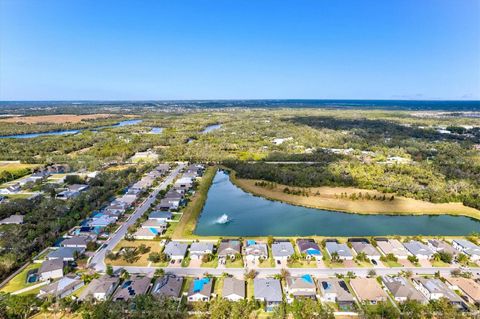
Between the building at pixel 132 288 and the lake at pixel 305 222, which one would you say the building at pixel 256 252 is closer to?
the lake at pixel 305 222

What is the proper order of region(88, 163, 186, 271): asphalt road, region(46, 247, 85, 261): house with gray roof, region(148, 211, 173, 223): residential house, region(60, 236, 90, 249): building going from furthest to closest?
region(148, 211, 173, 223): residential house
region(60, 236, 90, 249): building
region(46, 247, 85, 261): house with gray roof
region(88, 163, 186, 271): asphalt road

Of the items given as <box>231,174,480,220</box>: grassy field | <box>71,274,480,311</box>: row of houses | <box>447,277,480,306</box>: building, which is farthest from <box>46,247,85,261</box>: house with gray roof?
<box>447,277,480,306</box>: building

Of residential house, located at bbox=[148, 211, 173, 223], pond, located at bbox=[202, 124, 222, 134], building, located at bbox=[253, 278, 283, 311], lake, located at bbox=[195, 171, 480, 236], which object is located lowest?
lake, located at bbox=[195, 171, 480, 236]

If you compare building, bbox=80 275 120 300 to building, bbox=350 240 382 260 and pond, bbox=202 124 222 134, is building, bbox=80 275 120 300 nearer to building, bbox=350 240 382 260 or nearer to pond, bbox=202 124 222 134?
building, bbox=350 240 382 260

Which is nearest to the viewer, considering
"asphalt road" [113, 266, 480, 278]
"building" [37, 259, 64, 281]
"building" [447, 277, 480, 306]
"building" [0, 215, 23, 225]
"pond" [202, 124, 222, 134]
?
"building" [447, 277, 480, 306]

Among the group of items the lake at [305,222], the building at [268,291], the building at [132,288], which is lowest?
the lake at [305,222]

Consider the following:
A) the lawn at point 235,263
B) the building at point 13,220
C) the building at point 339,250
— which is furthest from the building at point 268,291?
the building at point 13,220

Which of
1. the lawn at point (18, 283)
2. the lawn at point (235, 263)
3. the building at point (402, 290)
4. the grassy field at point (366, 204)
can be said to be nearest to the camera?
the building at point (402, 290)

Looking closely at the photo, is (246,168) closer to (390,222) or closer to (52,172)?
(390,222)
